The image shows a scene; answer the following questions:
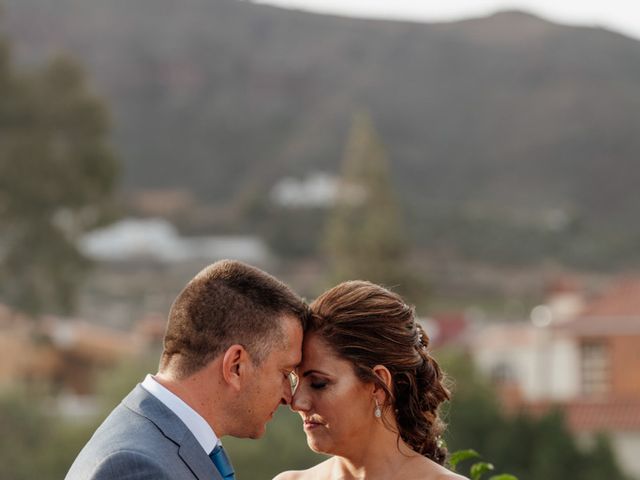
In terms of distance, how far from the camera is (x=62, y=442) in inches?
1645

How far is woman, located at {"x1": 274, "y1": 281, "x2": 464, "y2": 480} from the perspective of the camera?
178 inches

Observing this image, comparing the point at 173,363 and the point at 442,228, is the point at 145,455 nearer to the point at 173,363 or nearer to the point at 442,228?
the point at 173,363

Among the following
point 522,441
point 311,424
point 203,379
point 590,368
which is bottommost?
point 590,368

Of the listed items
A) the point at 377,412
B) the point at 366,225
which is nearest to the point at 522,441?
the point at 366,225

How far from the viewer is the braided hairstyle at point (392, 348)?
4527mm

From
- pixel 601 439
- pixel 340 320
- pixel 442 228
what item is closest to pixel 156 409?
pixel 340 320

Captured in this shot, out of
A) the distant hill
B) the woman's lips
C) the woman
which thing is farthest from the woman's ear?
the distant hill

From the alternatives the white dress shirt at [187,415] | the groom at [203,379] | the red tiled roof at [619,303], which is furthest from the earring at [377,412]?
the red tiled roof at [619,303]

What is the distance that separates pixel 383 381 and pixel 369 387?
0.17 ft

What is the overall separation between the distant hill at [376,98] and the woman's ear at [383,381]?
108 meters

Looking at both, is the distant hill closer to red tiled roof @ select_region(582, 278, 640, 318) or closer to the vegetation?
red tiled roof @ select_region(582, 278, 640, 318)

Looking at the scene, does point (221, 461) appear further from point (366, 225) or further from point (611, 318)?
point (366, 225)

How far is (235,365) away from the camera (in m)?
3.91

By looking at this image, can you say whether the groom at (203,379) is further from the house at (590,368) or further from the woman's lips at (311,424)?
the house at (590,368)
